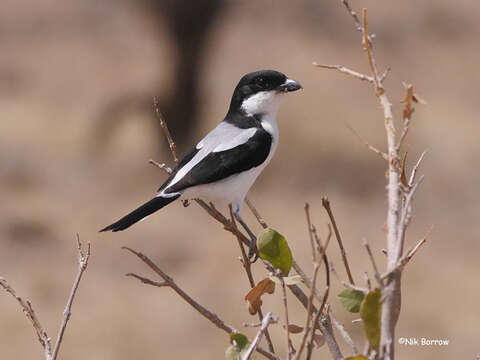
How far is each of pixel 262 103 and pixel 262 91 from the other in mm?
46

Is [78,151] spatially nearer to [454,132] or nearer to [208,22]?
[208,22]

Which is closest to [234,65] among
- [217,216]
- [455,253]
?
[455,253]

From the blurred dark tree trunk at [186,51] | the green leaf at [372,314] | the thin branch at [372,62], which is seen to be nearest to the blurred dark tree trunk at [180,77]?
the blurred dark tree trunk at [186,51]

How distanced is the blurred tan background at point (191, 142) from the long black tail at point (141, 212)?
3.12 m

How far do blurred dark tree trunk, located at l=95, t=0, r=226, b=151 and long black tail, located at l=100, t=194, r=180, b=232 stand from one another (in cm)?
581

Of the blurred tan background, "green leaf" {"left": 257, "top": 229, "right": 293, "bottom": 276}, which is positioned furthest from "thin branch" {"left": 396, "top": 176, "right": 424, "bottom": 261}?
the blurred tan background

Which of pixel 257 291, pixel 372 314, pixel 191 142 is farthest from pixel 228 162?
pixel 191 142

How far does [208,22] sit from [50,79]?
1988mm

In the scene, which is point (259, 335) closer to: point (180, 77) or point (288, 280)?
point (288, 280)

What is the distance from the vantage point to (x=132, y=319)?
6.33 m

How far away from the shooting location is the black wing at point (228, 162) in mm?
2715

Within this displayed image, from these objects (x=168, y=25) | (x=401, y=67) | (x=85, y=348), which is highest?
(x=168, y=25)

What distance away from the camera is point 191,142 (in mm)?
8430

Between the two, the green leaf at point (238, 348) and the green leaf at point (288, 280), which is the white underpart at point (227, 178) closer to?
the green leaf at point (288, 280)
